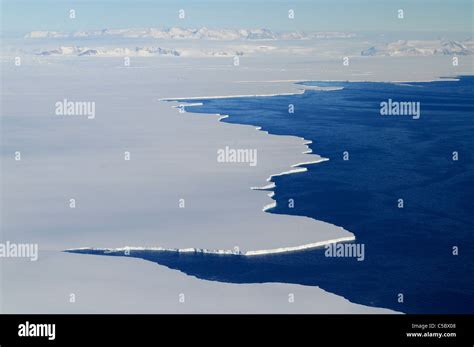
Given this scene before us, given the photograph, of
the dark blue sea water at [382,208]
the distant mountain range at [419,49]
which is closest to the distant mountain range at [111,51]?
the distant mountain range at [419,49]

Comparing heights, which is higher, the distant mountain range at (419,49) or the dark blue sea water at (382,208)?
the distant mountain range at (419,49)

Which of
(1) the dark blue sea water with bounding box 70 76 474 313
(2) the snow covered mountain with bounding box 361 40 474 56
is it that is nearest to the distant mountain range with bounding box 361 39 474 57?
(2) the snow covered mountain with bounding box 361 40 474 56

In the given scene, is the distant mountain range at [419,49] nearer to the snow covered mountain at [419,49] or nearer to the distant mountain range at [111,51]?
the snow covered mountain at [419,49]

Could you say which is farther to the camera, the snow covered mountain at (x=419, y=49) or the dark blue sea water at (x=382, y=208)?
the snow covered mountain at (x=419, y=49)

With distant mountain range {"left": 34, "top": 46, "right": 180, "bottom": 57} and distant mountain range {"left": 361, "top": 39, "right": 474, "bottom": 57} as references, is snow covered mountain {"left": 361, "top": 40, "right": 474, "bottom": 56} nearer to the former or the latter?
distant mountain range {"left": 361, "top": 39, "right": 474, "bottom": 57}

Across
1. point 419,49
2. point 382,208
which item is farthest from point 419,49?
point 382,208
